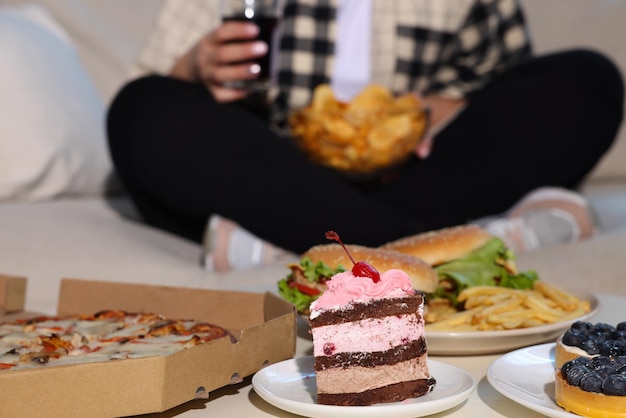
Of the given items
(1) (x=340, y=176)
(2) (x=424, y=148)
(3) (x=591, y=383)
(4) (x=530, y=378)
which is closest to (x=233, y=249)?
(1) (x=340, y=176)

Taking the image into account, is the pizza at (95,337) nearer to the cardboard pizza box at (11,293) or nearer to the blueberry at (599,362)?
the cardboard pizza box at (11,293)

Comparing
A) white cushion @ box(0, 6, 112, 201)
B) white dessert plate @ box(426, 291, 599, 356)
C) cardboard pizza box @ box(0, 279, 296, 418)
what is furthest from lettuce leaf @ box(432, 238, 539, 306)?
white cushion @ box(0, 6, 112, 201)

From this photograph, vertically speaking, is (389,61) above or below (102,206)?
above

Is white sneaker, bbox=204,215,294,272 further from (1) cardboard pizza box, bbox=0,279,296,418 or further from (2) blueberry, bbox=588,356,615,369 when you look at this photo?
(2) blueberry, bbox=588,356,615,369

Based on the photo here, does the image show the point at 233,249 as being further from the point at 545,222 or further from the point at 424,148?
the point at 545,222

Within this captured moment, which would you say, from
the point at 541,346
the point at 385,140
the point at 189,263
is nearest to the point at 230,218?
the point at 189,263

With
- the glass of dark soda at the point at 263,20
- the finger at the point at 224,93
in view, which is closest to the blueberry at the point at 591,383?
the glass of dark soda at the point at 263,20

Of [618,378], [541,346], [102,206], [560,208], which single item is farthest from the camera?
[102,206]

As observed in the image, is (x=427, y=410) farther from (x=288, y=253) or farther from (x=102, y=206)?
(x=102, y=206)
